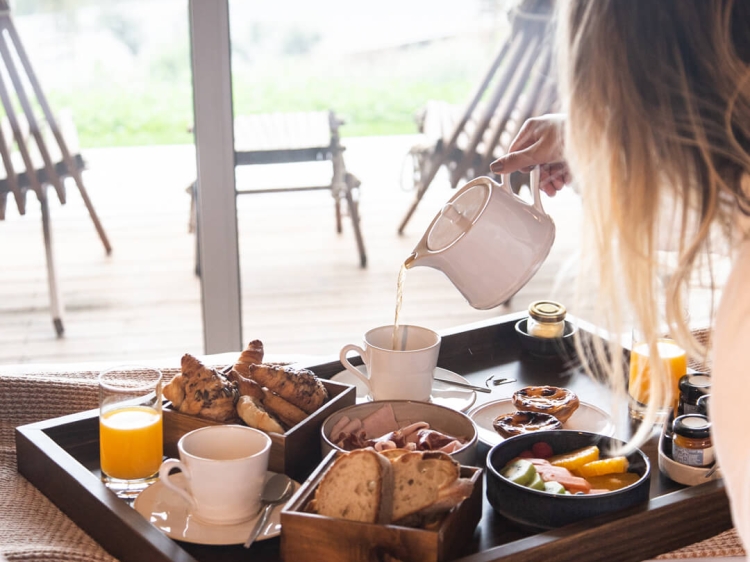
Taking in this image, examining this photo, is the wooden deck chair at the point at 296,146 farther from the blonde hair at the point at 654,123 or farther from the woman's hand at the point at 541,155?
the blonde hair at the point at 654,123

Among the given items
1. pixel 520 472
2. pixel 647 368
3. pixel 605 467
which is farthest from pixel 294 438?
pixel 647 368

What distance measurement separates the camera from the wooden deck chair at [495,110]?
2.74m

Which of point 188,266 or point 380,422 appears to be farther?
point 188,266

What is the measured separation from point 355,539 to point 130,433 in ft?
1.24

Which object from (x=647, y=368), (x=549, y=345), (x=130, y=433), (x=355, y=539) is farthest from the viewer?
(x=549, y=345)

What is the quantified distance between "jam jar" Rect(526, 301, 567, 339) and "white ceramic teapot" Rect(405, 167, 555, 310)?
0.39 meters

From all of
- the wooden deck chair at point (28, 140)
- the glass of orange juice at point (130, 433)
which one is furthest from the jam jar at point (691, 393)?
the wooden deck chair at point (28, 140)

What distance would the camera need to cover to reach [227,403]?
1.27 meters

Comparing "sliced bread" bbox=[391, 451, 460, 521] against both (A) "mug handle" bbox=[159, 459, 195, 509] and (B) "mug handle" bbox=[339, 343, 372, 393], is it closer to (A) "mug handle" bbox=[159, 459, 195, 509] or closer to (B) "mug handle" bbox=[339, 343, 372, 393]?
(A) "mug handle" bbox=[159, 459, 195, 509]

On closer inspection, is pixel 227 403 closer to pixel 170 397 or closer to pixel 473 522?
pixel 170 397

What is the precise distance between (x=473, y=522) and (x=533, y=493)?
0.08 m

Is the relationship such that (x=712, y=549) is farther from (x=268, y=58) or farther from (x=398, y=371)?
(x=268, y=58)

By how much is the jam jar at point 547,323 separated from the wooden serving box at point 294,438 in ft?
1.84

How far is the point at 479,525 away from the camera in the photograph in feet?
3.78
